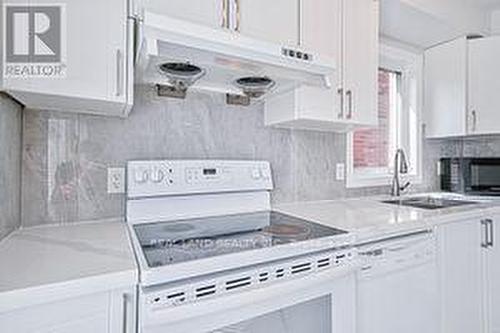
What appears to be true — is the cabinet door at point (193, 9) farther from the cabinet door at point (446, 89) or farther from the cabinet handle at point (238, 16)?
the cabinet door at point (446, 89)

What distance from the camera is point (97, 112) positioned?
139 centimetres

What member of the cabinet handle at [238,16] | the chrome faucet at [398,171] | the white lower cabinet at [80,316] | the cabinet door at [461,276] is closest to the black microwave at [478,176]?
the chrome faucet at [398,171]

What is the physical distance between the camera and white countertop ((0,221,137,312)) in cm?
72

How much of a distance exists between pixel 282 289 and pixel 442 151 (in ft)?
8.62

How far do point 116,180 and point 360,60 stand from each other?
1474 millimetres

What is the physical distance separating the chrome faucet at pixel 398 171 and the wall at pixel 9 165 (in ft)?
7.58

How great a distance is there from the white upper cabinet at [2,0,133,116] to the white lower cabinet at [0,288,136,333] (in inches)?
25.8

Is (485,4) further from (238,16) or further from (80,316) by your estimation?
(80,316)

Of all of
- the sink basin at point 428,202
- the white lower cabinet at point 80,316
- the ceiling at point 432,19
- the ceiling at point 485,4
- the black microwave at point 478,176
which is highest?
the ceiling at point 485,4

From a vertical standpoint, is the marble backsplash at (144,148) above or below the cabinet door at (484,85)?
below

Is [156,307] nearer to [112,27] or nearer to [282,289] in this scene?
[282,289]

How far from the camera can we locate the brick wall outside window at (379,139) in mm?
2484
